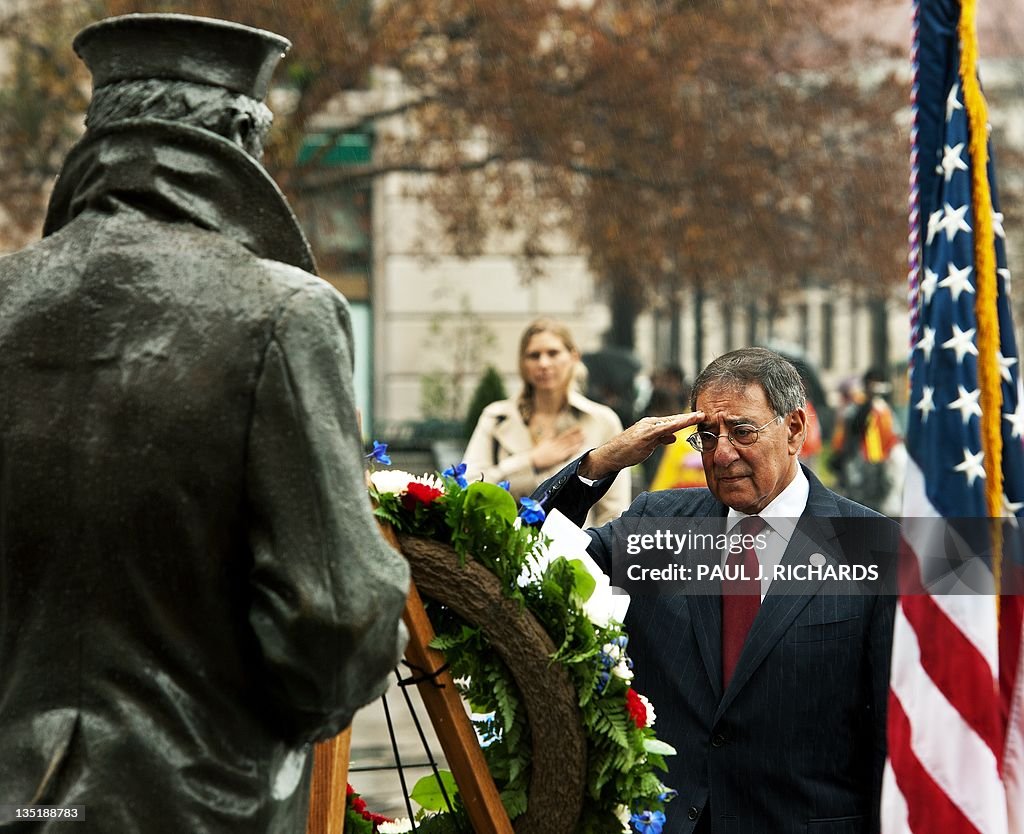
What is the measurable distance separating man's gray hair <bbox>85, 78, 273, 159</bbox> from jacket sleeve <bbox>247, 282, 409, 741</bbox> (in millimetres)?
352

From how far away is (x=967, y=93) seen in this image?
4.94 meters

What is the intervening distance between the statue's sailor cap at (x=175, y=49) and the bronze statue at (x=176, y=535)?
4 centimetres

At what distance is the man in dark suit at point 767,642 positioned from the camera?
158 inches

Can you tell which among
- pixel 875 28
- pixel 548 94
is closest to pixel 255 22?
pixel 548 94

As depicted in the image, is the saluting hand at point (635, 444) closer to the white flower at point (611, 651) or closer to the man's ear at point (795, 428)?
the man's ear at point (795, 428)

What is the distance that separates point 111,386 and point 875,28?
60.8 feet

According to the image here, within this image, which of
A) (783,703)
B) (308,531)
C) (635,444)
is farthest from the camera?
(635,444)

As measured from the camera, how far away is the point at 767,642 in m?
4.08

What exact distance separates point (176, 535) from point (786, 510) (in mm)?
2305

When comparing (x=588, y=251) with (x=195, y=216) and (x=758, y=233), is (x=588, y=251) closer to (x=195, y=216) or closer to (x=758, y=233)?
(x=758, y=233)

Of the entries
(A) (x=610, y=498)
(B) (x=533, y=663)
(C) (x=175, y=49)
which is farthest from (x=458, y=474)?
(A) (x=610, y=498)

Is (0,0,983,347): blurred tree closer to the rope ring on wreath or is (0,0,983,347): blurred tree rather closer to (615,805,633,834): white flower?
the rope ring on wreath

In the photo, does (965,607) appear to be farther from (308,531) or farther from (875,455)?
(875,455)

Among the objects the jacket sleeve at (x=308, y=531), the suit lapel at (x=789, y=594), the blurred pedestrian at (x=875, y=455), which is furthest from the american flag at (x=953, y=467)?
the blurred pedestrian at (x=875, y=455)
